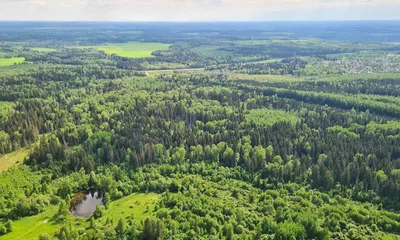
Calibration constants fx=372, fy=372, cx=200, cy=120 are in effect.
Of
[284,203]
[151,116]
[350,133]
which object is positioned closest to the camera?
[284,203]

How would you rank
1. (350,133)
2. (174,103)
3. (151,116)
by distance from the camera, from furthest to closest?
(174,103) → (151,116) → (350,133)

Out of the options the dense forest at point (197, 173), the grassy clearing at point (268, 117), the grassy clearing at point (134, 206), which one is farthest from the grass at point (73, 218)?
the grassy clearing at point (268, 117)

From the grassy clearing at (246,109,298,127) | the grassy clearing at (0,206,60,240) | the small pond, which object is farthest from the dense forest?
the grassy clearing at (246,109,298,127)

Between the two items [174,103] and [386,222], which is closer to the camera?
[386,222]

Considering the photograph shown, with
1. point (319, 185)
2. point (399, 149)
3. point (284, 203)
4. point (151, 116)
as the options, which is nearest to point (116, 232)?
point (284, 203)

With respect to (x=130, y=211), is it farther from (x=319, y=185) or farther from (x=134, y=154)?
(x=319, y=185)

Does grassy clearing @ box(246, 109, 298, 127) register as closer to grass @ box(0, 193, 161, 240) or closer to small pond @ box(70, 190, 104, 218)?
grass @ box(0, 193, 161, 240)

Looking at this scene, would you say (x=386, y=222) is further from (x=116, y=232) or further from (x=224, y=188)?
(x=116, y=232)
